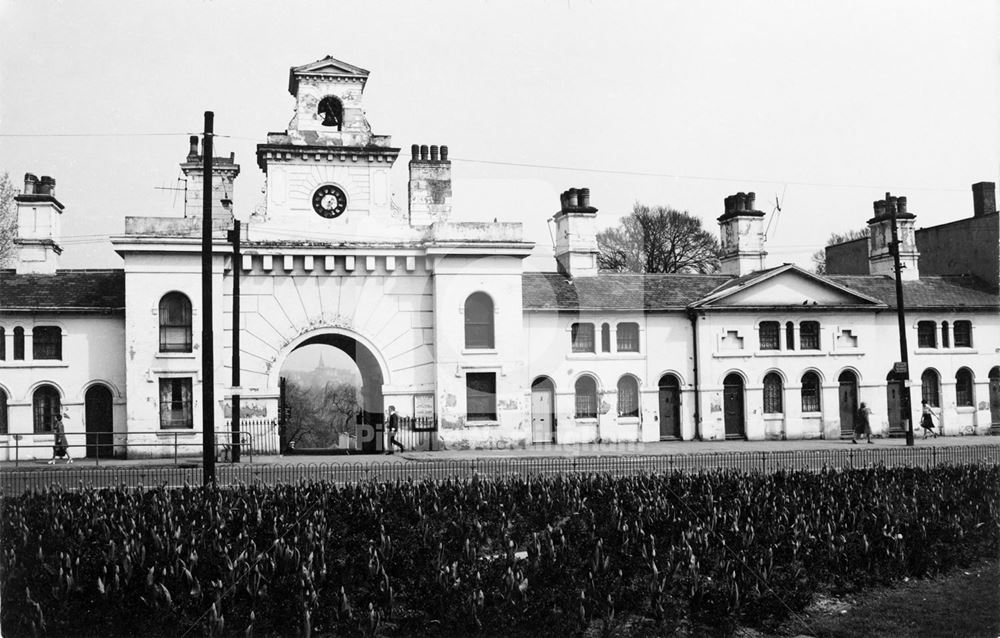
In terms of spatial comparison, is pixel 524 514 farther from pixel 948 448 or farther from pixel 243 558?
pixel 948 448

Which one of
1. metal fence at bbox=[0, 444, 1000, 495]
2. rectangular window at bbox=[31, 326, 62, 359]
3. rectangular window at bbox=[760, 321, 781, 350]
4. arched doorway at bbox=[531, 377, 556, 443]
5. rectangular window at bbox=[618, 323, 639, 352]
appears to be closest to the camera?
metal fence at bbox=[0, 444, 1000, 495]

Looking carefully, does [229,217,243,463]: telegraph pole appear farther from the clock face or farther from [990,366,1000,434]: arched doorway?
[990,366,1000,434]: arched doorway

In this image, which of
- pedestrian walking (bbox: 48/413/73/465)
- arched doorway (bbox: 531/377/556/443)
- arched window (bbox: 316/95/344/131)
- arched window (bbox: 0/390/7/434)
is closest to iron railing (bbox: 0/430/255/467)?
pedestrian walking (bbox: 48/413/73/465)

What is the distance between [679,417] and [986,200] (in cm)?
1911

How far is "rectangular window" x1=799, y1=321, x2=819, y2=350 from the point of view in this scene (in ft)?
119

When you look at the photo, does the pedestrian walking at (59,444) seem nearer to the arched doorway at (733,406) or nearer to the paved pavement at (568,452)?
the paved pavement at (568,452)

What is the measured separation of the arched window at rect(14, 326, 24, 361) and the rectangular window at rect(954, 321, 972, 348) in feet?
112

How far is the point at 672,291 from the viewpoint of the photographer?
1420 inches

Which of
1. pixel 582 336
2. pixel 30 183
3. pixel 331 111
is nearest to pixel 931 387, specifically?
pixel 582 336

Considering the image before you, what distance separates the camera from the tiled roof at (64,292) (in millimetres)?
30125

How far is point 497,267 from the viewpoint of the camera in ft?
105

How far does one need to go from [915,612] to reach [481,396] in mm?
20598

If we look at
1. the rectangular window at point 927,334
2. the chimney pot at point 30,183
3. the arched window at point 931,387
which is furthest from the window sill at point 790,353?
the chimney pot at point 30,183

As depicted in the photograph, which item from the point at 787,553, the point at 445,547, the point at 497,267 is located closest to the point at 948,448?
the point at 497,267
